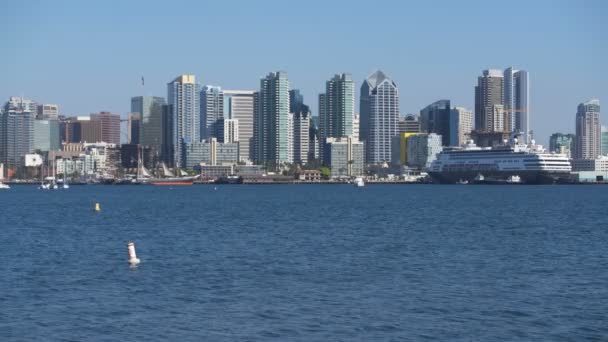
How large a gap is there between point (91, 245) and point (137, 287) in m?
17.4

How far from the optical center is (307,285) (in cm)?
3322

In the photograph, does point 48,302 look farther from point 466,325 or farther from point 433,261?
point 433,261

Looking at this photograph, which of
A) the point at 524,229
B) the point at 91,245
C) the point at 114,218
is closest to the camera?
the point at 91,245

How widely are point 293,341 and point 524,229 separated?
39237 mm

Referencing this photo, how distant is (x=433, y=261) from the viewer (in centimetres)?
4072

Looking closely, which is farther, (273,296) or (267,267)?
(267,267)

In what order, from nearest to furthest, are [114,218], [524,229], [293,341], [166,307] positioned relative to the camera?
[293,341]
[166,307]
[524,229]
[114,218]

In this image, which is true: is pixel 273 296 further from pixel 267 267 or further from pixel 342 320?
pixel 267 267

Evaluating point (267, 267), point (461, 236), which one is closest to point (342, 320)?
point (267, 267)

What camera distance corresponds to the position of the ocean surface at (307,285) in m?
25.8

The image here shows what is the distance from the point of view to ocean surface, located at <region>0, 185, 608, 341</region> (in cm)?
2583

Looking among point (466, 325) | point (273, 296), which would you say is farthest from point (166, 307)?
point (466, 325)

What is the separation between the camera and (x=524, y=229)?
2414 inches

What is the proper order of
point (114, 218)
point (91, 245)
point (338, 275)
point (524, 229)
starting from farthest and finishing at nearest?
point (114, 218) < point (524, 229) < point (91, 245) < point (338, 275)
